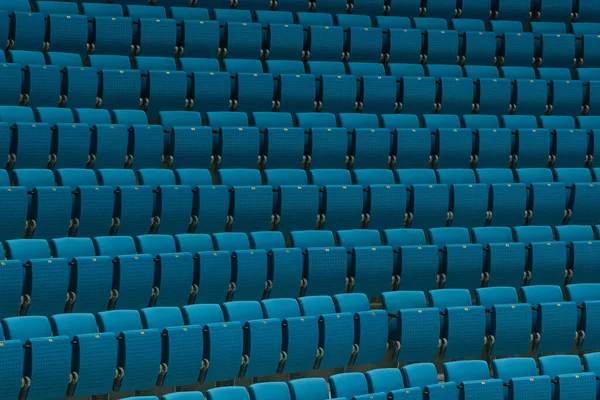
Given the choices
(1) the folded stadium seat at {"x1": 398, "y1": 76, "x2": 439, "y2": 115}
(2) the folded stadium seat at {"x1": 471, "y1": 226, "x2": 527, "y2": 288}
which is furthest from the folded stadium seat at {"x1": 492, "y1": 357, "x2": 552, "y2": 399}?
(1) the folded stadium seat at {"x1": 398, "y1": 76, "x2": 439, "y2": 115}

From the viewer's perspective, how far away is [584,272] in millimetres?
3861

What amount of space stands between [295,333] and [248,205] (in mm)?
692

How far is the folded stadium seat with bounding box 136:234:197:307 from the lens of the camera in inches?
127

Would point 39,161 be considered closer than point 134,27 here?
Yes

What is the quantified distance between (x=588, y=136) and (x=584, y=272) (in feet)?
2.68

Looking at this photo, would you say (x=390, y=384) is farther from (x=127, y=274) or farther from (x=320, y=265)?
(x=127, y=274)

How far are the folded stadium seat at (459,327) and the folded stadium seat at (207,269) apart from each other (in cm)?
64

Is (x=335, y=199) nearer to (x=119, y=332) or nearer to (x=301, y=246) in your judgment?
(x=301, y=246)

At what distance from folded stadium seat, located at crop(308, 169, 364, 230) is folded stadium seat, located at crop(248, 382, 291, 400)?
1163 mm

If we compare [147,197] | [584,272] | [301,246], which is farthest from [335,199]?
[584,272]

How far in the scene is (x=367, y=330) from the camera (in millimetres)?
3211

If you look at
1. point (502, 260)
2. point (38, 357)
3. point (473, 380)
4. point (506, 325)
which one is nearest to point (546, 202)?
point (502, 260)

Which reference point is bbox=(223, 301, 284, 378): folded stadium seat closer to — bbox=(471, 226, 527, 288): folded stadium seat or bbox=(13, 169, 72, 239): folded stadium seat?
bbox=(13, 169, 72, 239): folded stadium seat

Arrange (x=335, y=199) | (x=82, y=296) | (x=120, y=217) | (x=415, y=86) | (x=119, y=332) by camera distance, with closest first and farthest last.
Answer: (x=119, y=332)
(x=82, y=296)
(x=120, y=217)
(x=335, y=199)
(x=415, y=86)
